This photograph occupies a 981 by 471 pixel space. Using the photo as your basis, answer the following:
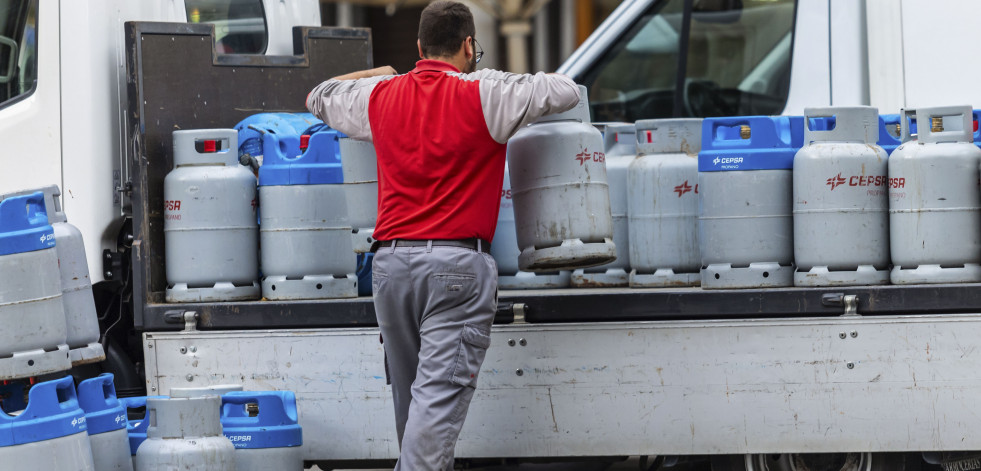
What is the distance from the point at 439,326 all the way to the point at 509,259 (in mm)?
919

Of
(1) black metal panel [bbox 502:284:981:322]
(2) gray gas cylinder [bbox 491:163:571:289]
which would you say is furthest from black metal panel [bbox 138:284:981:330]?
(2) gray gas cylinder [bbox 491:163:571:289]

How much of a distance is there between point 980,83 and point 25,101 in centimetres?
407

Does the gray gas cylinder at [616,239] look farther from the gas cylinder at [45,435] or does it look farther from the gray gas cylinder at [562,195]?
the gas cylinder at [45,435]

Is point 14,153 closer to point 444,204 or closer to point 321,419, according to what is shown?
point 321,419

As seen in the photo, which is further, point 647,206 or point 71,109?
point 71,109

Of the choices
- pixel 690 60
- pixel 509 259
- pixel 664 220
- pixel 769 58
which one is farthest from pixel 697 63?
pixel 509 259

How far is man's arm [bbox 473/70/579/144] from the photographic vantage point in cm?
388

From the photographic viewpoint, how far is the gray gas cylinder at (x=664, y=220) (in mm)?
4617

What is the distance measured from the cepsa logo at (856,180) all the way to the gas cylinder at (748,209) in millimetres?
197

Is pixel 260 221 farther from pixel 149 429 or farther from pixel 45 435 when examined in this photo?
pixel 45 435

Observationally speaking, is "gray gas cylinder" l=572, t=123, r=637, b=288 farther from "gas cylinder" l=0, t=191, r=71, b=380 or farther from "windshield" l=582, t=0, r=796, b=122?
"gas cylinder" l=0, t=191, r=71, b=380

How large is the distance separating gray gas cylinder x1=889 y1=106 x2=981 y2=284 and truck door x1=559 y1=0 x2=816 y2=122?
1929 mm

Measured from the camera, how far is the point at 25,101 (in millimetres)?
4883

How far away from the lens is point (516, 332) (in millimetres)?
4352
